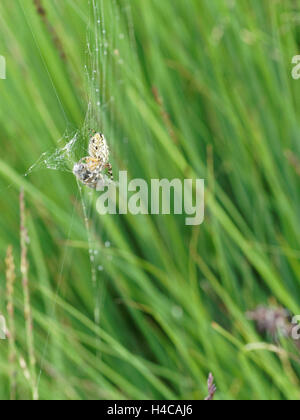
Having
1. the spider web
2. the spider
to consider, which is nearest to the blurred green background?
the spider web

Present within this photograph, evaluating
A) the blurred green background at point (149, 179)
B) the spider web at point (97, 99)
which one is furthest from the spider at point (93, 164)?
the blurred green background at point (149, 179)

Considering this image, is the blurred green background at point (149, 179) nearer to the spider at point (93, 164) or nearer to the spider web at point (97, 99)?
the spider web at point (97, 99)

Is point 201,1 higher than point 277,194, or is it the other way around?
point 201,1

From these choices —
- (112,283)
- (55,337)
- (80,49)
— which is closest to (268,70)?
(80,49)

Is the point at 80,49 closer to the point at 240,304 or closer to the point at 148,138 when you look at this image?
the point at 148,138

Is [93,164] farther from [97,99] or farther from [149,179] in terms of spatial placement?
[149,179]
